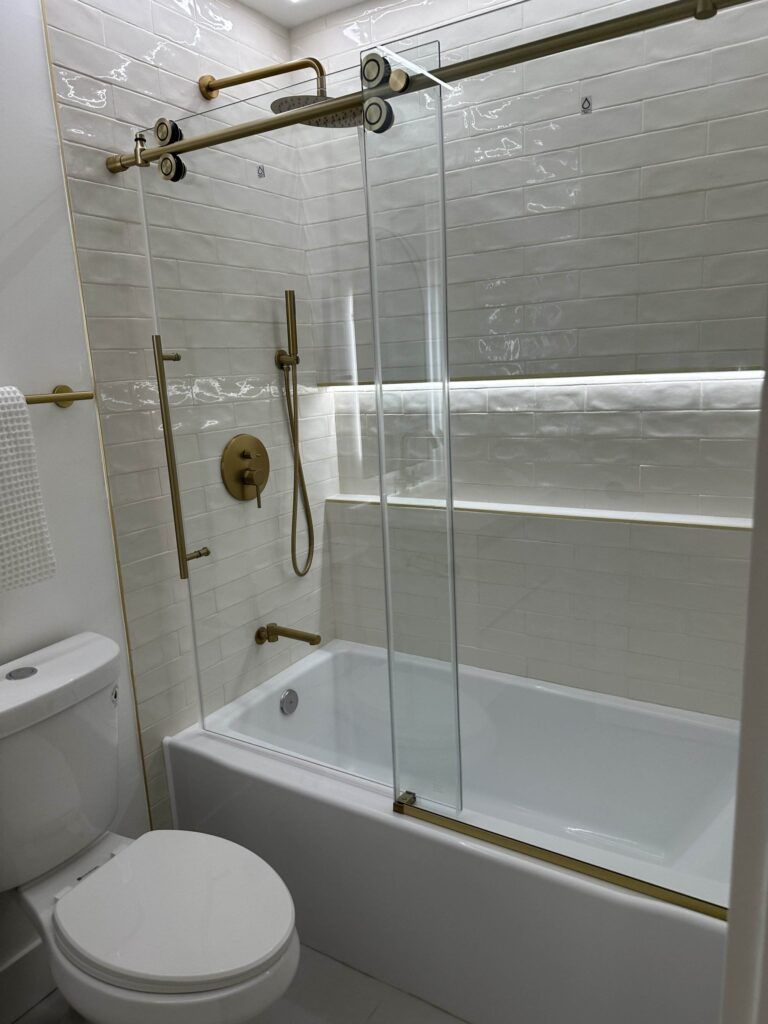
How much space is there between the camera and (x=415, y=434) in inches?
65.4

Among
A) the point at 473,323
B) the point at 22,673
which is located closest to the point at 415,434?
the point at 473,323

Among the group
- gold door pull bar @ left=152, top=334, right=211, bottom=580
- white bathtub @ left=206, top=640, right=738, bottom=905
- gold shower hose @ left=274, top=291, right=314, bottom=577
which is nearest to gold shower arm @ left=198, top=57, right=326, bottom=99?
gold shower hose @ left=274, top=291, right=314, bottom=577

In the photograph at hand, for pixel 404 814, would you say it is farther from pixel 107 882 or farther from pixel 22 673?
pixel 22 673

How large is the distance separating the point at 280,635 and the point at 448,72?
165 cm

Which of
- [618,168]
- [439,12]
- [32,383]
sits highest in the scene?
[439,12]

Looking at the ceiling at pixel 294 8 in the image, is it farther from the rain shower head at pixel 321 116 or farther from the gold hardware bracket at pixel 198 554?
the gold hardware bracket at pixel 198 554

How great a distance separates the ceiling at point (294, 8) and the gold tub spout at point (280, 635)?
1.99m

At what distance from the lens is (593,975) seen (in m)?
1.51

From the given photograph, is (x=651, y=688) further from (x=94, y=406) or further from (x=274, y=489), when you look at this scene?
(x=94, y=406)

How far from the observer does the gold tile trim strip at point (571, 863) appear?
140 centimetres

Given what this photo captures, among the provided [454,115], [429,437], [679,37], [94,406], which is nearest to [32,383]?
[94,406]

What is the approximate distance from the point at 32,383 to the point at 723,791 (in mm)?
1907

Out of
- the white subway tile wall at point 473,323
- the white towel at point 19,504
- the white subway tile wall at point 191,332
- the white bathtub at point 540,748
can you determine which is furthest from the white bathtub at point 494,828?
the white towel at point 19,504

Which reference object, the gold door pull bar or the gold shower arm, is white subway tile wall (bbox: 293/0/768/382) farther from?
the gold door pull bar
